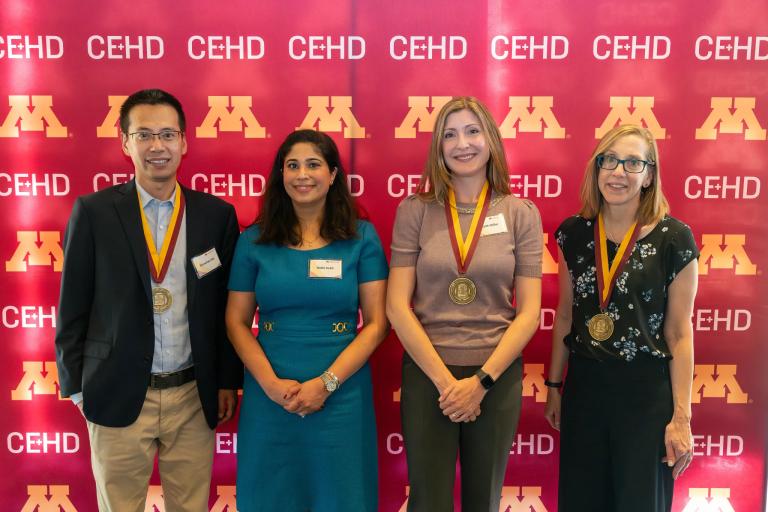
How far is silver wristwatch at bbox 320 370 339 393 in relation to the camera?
2.05 meters

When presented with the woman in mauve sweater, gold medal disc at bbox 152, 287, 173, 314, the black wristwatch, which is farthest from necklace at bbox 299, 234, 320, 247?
the black wristwatch

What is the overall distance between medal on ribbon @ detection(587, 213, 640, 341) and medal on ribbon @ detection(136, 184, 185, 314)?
156cm

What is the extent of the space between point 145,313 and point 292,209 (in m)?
0.66

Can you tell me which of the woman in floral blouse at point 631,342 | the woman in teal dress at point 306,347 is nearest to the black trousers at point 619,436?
the woman in floral blouse at point 631,342

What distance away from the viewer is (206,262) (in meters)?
2.17

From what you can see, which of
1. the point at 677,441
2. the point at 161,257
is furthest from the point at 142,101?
the point at 677,441

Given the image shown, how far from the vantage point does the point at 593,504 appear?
6.97 feet

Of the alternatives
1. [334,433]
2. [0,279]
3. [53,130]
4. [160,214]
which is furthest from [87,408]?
[53,130]

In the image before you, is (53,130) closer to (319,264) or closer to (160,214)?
(160,214)

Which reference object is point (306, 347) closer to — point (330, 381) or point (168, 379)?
point (330, 381)

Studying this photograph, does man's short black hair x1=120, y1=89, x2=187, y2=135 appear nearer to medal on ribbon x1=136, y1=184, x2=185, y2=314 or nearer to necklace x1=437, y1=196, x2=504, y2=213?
medal on ribbon x1=136, y1=184, x2=185, y2=314

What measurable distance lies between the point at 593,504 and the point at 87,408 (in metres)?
1.89

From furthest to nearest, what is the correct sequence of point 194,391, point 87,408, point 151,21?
point 151,21 → point 194,391 → point 87,408

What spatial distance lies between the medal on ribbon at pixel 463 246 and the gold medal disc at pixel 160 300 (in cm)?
103
